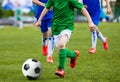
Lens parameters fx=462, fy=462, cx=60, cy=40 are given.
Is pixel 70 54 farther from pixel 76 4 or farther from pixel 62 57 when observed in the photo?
pixel 76 4

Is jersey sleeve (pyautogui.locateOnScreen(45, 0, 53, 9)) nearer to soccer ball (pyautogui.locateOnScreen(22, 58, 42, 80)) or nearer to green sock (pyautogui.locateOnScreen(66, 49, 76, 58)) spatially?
green sock (pyautogui.locateOnScreen(66, 49, 76, 58))

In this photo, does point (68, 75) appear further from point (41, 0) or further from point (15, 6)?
point (15, 6)

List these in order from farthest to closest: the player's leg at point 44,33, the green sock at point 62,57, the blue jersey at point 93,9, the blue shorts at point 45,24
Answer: the blue jersey at point 93,9 < the player's leg at point 44,33 < the blue shorts at point 45,24 < the green sock at point 62,57

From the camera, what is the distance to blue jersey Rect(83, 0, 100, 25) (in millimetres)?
12227

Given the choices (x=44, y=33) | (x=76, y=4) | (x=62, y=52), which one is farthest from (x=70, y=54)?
(x=44, y=33)

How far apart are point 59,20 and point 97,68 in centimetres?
162

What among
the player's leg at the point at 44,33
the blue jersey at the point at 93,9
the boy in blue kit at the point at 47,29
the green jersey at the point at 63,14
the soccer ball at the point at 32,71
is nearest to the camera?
the soccer ball at the point at 32,71

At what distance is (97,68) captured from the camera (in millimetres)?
9477

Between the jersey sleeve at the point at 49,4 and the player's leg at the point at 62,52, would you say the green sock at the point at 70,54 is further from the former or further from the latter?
the jersey sleeve at the point at 49,4

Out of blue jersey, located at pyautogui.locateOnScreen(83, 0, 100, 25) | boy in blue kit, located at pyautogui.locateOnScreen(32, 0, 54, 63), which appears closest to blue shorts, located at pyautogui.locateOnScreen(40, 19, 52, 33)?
boy in blue kit, located at pyautogui.locateOnScreen(32, 0, 54, 63)

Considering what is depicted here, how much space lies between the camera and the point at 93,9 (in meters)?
12.3

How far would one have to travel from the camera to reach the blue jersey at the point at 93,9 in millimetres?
12227

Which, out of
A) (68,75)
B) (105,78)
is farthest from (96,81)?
(68,75)

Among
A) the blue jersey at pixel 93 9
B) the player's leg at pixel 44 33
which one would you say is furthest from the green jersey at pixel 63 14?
the blue jersey at pixel 93 9
